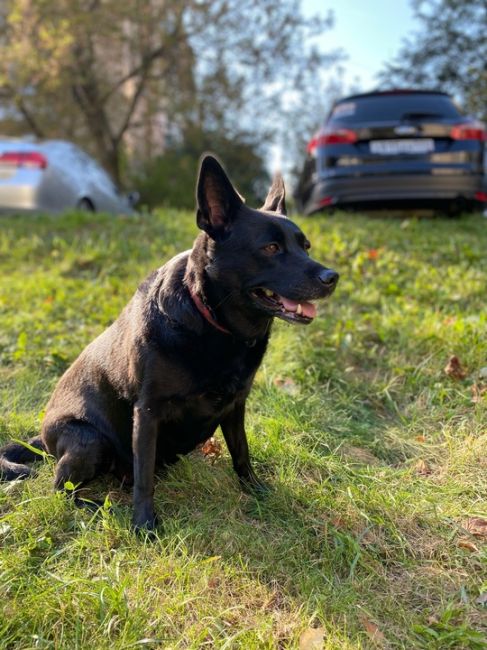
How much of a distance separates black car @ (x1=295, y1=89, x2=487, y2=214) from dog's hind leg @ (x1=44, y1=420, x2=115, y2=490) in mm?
5110

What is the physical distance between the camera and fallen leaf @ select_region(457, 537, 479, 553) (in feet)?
7.81

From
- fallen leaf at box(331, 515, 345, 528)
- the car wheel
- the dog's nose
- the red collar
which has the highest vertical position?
the dog's nose

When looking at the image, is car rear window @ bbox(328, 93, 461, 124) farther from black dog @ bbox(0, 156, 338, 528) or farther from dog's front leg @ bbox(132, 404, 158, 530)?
dog's front leg @ bbox(132, 404, 158, 530)

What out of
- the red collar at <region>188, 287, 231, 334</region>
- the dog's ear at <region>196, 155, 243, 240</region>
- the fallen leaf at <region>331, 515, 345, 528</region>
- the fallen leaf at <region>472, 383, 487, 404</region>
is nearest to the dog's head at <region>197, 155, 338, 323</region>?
the dog's ear at <region>196, 155, 243, 240</region>

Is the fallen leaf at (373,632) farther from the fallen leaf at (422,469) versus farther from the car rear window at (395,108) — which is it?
the car rear window at (395,108)

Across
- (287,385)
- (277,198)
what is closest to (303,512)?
(287,385)

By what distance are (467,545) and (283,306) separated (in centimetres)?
122

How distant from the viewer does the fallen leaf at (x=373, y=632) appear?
1.95 m

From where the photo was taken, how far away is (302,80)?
1677 cm

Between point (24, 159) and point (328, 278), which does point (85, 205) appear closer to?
point (24, 159)

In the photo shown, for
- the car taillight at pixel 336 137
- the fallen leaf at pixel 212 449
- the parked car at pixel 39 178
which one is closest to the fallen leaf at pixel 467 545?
the fallen leaf at pixel 212 449

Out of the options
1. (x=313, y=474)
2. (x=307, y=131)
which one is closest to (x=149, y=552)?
(x=313, y=474)

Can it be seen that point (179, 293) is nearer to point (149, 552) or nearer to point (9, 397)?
point (149, 552)

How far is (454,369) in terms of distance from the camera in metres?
3.87
